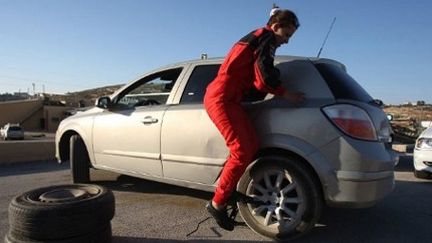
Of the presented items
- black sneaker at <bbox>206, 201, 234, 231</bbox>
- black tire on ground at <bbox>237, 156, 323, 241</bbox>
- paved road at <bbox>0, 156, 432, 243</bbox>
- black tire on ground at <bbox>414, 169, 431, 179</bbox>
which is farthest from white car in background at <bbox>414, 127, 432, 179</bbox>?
black sneaker at <bbox>206, 201, 234, 231</bbox>

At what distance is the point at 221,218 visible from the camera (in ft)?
13.5

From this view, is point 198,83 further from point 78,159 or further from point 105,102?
point 78,159

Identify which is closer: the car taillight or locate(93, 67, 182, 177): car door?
the car taillight

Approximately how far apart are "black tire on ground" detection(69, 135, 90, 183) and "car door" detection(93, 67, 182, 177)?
0.28 m

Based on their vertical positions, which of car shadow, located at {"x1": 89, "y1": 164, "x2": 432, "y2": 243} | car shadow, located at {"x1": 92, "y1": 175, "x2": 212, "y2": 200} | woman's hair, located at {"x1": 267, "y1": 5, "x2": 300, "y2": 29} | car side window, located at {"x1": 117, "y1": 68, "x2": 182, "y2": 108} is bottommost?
car shadow, located at {"x1": 89, "y1": 164, "x2": 432, "y2": 243}

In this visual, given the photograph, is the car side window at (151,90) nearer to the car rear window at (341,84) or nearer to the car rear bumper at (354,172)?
the car rear window at (341,84)

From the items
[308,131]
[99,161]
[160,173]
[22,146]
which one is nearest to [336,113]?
[308,131]

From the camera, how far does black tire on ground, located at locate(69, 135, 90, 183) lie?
6.23 meters

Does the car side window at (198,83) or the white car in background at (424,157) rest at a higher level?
the car side window at (198,83)

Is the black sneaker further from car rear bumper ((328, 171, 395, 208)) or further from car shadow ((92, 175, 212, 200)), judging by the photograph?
car shadow ((92, 175, 212, 200))

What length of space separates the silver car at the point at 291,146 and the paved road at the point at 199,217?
13.7 inches

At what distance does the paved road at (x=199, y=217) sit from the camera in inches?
165

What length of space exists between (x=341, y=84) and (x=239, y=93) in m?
0.95

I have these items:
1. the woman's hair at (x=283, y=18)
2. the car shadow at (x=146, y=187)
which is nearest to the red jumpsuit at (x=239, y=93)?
the woman's hair at (x=283, y=18)
